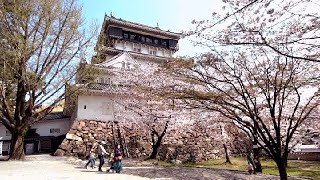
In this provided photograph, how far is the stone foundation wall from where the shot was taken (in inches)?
1064

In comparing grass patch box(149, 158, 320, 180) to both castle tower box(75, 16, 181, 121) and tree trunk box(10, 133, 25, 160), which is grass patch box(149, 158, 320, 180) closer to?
castle tower box(75, 16, 181, 121)

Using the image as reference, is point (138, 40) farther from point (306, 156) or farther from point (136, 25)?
point (306, 156)

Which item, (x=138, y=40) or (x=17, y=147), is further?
(x=138, y=40)

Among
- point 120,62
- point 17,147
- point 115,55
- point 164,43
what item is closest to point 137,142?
point 120,62

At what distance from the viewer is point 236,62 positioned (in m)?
12.5

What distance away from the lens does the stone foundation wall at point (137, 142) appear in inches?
1064

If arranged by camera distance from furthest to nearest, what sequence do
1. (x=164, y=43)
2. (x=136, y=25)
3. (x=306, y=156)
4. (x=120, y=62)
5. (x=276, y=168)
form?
(x=164, y=43) → (x=136, y=25) → (x=120, y=62) → (x=306, y=156) → (x=276, y=168)

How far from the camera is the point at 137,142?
28484mm

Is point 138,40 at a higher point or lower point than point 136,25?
lower

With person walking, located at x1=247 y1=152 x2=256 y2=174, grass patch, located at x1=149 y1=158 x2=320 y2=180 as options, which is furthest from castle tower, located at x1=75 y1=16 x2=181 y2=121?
Answer: person walking, located at x1=247 y1=152 x2=256 y2=174

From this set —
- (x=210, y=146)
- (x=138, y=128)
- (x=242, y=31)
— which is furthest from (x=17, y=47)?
(x=210, y=146)

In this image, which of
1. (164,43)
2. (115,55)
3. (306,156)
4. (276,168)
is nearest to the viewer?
(276,168)

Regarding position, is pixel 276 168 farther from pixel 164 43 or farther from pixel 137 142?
pixel 164 43

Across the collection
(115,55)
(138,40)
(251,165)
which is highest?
(138,40)
